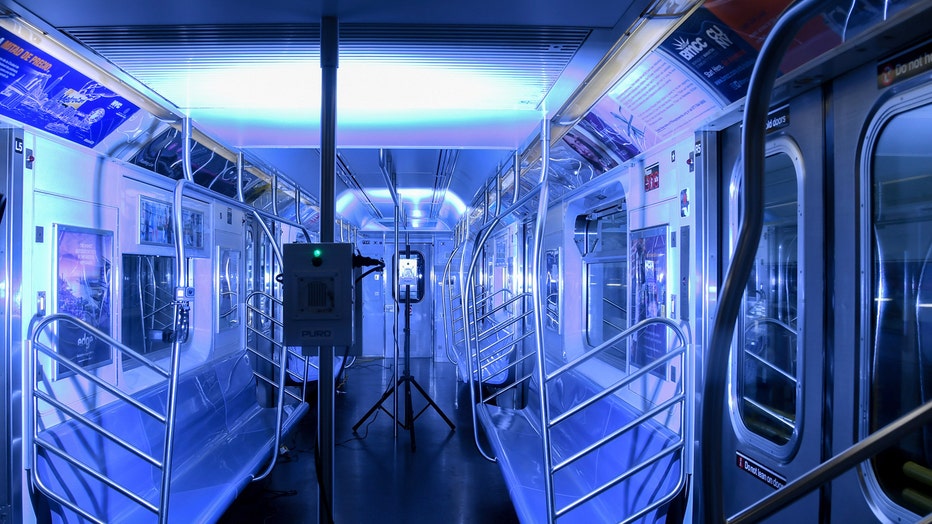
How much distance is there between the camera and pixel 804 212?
236cm

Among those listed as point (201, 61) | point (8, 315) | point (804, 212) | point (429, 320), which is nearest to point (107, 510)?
point (8, 315)

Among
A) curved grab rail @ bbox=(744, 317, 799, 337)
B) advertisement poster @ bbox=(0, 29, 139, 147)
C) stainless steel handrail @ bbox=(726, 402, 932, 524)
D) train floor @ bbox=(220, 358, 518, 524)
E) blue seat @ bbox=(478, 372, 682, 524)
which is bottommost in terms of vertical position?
train floor @ bbox=(220, 358, 518, 524)

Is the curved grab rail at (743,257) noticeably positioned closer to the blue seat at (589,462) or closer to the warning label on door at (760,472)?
the warning label on door at (760,472)

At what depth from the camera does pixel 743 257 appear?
1.18 meters

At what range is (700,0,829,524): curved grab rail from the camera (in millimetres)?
1173

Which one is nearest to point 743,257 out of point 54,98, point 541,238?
point 541,238

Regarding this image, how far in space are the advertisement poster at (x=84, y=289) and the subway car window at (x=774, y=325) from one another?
367 centimetres

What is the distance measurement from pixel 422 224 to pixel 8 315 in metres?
11.0

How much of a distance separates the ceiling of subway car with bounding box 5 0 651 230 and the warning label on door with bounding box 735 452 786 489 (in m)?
2.08

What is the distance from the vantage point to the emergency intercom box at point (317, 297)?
2307 millimetres

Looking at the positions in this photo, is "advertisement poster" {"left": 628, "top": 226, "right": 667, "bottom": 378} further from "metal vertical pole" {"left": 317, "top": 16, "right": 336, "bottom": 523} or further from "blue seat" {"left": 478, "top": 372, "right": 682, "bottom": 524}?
"metal vertical pole" {"left": 317, "top": 16, "right": 336, "bottom": 523}

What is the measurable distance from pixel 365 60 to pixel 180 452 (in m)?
3.60

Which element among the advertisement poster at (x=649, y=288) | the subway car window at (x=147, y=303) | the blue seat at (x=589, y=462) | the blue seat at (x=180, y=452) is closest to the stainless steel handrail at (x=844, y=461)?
the blue seat at (x=589, y=462)

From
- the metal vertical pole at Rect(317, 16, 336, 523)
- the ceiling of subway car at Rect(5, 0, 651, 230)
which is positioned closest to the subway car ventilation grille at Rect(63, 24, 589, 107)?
the ceiling of subway car at Rect(5, 0, 651, 230)
